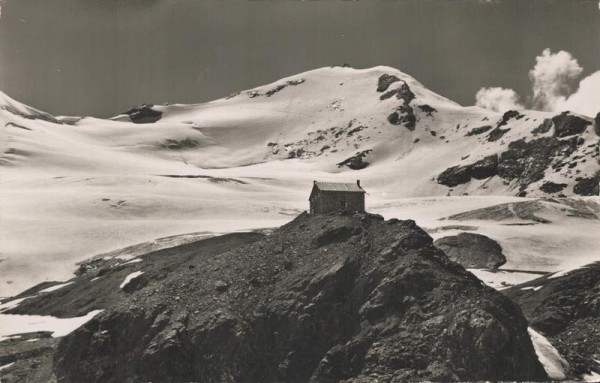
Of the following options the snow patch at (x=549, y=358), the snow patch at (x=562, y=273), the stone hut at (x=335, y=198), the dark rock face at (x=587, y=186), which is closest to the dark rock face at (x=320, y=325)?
the snow patch at (x=549, y=358)

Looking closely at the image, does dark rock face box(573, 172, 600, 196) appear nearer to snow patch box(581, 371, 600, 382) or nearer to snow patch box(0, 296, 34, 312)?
snow patch box(581, 371, 600, 382)

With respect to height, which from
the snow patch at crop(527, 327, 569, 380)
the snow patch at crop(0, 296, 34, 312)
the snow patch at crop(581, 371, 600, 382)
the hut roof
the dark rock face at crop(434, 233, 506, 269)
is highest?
the hut roof

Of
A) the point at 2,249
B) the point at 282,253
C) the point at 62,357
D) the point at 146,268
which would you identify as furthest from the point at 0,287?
the point at 282,253

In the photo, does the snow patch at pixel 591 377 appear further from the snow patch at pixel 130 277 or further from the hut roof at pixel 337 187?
the snow patch at pixel 130 277

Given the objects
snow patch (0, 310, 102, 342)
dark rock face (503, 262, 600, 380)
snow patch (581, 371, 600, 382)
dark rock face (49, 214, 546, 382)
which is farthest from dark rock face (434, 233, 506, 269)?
snow patch (0, 310, 102, 342)

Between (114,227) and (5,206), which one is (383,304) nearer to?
(114,227)

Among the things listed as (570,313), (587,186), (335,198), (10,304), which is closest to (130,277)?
(10,304)

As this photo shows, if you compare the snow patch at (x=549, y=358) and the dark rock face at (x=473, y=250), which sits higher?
the dark rock face at (x=473, y=250)
